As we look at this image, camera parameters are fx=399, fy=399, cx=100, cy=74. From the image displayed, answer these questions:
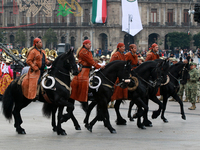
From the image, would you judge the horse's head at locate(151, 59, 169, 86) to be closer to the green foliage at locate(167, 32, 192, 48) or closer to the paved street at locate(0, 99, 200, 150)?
the paved street at locate(0, 99, 200, 150)

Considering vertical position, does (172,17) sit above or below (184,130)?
above

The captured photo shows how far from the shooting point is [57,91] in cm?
914

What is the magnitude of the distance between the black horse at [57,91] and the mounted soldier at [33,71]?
23 cm

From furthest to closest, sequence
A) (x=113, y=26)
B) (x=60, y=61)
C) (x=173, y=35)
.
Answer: (x=113, y=26)
(x=173, y=35)
(x=60, y=61)

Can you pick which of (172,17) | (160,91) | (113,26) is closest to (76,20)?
(113,26)

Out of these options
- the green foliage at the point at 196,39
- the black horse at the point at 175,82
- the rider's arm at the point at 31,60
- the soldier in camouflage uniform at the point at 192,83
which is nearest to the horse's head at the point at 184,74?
the black horse at the point at 175,82

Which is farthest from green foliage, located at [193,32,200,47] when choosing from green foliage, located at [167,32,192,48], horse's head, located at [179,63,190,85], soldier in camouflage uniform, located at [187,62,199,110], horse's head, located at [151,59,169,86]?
horse's head, located at [151,59,169,86]

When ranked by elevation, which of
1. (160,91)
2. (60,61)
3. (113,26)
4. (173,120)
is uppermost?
(113,26)

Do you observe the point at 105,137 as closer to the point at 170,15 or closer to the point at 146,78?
the point at 146,78

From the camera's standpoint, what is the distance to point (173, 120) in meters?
12.0

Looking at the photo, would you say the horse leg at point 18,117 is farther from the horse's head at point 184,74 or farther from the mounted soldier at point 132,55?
the horse's head at point 184,74

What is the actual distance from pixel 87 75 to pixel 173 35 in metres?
50.8

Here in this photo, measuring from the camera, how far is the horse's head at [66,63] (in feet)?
30.2

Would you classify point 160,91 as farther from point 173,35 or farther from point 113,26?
point 113,26
